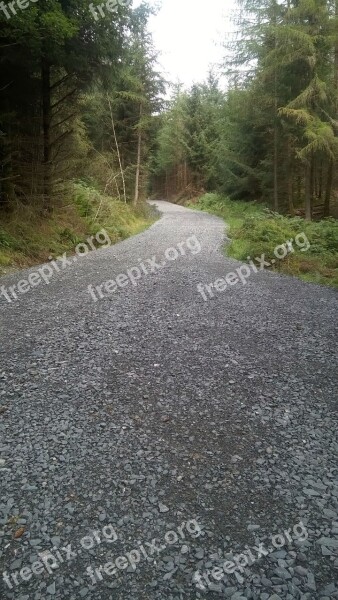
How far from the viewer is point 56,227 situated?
11016 mm

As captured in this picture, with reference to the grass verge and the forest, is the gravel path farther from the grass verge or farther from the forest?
the forest

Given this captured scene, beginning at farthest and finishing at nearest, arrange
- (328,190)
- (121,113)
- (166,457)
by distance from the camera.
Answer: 1. (121,113)
2. (328,190)
3. (166,457)

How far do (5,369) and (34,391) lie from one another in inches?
25.2

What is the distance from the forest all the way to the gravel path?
5.46 metres

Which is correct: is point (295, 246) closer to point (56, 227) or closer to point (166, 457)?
point (56, 227)

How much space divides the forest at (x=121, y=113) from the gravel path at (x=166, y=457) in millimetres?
5463

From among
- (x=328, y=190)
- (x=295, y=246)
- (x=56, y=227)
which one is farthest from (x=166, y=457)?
(x=328, y=190)

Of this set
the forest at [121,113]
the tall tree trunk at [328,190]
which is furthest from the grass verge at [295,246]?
the tall tree trunk at [328,190]

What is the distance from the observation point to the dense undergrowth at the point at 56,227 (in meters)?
9.03

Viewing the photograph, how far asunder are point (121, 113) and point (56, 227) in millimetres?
13914

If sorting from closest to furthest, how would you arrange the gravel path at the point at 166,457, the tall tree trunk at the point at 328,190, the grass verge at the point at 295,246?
the gravel path at the point at 166,457 → the grass verge at the point at 295,246 → the tall tree trunk at the point at 328,190

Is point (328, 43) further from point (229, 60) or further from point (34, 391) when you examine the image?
point (34, 391)

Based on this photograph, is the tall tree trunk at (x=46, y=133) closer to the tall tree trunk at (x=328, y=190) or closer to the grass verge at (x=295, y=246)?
the grass verge at (x=295, y=246)

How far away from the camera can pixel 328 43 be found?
13680 millimetres
